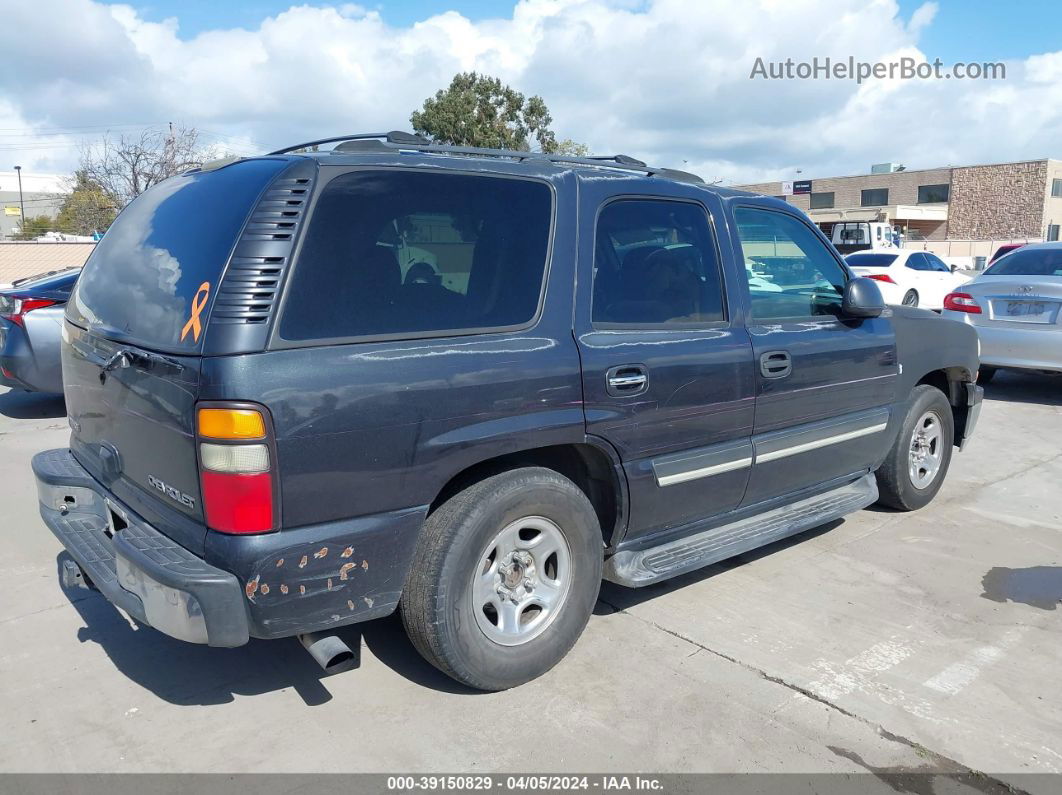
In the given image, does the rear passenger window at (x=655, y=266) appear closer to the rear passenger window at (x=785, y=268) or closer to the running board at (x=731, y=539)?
the rear passenger window at (x=785, y=268)

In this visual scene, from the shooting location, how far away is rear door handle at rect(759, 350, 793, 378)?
13.1 feet

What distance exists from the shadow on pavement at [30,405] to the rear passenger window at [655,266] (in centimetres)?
671

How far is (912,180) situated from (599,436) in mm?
61647

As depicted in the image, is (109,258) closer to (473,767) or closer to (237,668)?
(237,668)

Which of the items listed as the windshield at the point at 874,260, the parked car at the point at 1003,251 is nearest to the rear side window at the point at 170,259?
the parked car at the point at 1003,251

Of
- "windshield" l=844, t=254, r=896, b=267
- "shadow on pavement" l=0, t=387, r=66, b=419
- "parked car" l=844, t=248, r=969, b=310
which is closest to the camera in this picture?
"shadow on pavement" l=0, t=387, r=66, b=419

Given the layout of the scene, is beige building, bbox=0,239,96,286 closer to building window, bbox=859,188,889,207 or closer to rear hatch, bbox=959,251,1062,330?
rear hatch, bbox=959,251,1062,330

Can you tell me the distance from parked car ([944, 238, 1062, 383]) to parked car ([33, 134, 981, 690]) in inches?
210

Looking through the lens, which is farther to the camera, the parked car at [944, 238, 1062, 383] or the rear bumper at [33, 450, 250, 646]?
the parked car at [944, 238, 1062, 383]

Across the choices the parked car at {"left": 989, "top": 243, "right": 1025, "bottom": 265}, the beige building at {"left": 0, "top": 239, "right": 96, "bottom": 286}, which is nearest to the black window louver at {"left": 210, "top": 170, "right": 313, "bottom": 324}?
the parked car at {"left": 989, "top": 243, "right": 1025, "bottom": 265}

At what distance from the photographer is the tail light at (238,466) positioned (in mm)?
2580

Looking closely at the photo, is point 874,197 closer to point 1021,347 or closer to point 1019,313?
point 1019,313

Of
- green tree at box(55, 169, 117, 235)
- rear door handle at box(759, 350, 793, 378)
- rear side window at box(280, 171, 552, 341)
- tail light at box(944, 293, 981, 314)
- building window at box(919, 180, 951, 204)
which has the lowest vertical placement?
rear door handle at box(759, 350, 793, 378)

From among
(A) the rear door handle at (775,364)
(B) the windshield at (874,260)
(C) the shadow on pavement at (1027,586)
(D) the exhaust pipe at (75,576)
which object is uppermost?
(B) the windshield at (874,260)
